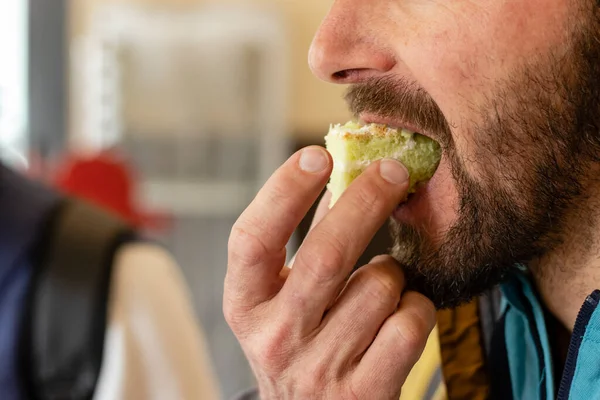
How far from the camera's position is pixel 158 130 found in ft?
12.5

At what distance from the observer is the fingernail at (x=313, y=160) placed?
880mm

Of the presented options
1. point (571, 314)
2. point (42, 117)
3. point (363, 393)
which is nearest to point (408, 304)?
point (363, 393)

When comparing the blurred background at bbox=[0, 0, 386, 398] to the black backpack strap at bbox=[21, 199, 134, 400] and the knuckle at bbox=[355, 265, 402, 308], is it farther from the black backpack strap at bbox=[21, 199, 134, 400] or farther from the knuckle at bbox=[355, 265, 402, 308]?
the knuckle at bbox=[355, 265, 402, 308]

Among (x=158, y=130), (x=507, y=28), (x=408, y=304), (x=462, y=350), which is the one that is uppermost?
(x=507, y=28)

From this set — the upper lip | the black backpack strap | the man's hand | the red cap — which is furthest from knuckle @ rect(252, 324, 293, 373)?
the red cap

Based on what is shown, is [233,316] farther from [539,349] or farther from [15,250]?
[15,250]

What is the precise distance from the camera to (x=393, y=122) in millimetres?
943

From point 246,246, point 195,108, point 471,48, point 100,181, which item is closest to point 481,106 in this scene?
point 471,48

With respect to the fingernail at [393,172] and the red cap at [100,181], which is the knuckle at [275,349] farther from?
the red cap at [100,181]

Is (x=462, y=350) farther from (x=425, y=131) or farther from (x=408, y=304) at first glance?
(x=425, y=131)

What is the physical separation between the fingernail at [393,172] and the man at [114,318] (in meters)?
0.61

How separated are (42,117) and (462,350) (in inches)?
129

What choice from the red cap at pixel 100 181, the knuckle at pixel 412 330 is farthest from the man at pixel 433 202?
the red cap at pixel 100 181

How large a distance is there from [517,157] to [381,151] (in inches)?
6.3
